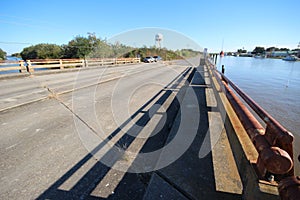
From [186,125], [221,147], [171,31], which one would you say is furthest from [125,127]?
[171,31]

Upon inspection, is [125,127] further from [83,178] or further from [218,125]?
[218,125]

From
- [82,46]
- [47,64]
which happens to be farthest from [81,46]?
[47,64]

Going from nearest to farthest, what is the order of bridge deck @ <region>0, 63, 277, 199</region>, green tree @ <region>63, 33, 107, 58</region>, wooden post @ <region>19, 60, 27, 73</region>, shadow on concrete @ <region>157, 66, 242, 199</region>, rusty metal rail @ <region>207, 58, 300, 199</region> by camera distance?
rusty metal rail @ <region>207, 58, 300, 199</region>, shadow on concrete @ <region>157, 66, 242, 199</region>, bridge deck @ <region>0, 63, 277, 199</region>, wooden post @ <region>19, 60, 27, 73</region>, green tree @ <region>63, 33, 107, 58</region>

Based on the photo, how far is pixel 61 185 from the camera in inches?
83.0

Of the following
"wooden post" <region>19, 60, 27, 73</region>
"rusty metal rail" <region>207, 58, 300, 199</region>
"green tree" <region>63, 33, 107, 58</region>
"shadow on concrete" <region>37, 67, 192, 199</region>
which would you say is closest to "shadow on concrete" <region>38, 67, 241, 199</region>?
"shadow on concrete" <region>37, 67, 192, 199</region>

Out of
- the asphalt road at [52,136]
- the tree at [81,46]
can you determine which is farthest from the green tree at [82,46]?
the asphalt road at [52,136]

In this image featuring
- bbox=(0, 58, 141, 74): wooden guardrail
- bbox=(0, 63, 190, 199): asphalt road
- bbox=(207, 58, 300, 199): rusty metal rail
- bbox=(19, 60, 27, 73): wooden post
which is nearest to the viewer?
bbox=(207, 58, 300, 199): rusty metal rail

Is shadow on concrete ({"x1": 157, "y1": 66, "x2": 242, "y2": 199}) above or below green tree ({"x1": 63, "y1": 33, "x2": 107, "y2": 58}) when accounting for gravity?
below

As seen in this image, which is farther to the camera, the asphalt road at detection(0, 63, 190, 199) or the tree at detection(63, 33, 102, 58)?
the tree at detection(63, 33, 102, 58)

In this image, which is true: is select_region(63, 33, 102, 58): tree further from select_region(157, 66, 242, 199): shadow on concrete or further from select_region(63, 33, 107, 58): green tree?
select_region(157, 66, 242, 199): shadow on concrete

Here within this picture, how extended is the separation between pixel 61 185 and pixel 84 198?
45 cm

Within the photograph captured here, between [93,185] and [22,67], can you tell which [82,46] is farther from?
[93,185]

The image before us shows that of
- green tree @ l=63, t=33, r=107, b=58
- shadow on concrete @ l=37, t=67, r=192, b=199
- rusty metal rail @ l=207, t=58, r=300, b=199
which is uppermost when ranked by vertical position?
green tree @ l=63, t=33, r=107, b=58

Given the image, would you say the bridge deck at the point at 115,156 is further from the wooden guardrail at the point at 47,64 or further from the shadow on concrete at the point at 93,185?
the wooden guardrail at the point at 47,64
